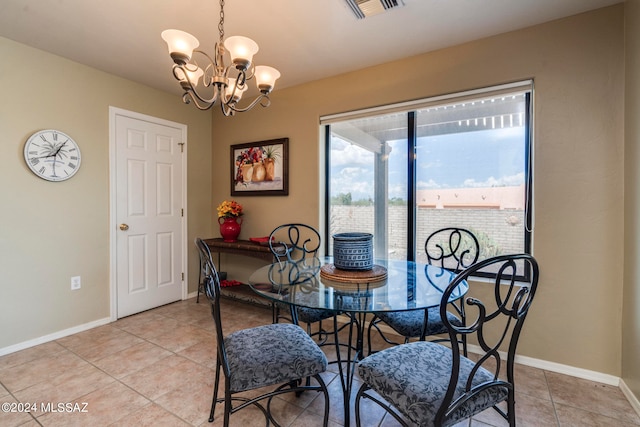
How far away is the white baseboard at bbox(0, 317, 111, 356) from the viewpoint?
7.71 ft

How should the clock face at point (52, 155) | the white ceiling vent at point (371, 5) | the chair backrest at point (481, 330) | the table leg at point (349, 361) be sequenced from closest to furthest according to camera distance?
the chair backrest at point (481, 330)
the table leg at point (349, 361)
the white ceiling vent at point (371, 5)
the clock face at point (52, 155)

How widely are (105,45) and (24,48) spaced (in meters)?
0.64

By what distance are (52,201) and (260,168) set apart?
6.25 feet

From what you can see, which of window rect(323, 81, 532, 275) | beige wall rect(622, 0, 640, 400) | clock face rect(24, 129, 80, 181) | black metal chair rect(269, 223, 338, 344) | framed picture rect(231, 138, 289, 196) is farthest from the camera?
framed picture rect(231, 138, 289, 196)

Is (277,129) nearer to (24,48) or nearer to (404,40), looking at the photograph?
(404,40)

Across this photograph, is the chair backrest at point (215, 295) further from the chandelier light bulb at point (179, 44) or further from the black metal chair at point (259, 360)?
the chandelier light bulb at point (179, 44)

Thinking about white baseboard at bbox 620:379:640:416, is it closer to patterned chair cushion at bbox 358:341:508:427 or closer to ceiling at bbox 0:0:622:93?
patterned chair cushion at bbox 358:341:508:427

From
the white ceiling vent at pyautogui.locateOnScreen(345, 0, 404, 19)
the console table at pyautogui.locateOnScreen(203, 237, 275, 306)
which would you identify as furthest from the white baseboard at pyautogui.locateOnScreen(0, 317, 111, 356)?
the white ceiling vent at pyautogui.locateOnScreen(345, 0, 404, 19)

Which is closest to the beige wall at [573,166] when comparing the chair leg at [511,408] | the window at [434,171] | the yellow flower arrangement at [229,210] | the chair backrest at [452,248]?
the window at [434,171]

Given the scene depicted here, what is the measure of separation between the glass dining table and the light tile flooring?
2.00ft

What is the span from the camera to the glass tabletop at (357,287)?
4.45ft

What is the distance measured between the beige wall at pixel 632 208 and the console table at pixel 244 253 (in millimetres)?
2636

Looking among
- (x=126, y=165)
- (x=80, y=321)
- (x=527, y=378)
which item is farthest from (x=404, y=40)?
(x=80, y=321)

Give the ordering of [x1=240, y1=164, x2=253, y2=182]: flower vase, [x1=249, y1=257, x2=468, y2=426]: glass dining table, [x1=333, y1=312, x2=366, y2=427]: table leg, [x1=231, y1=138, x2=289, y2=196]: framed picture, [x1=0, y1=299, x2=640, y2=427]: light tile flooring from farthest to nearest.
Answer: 1. [x1=240, y1=164, x2=253, y2=182]: flower vase
2. [x1=231, y1=138, x2=289, y2=196]: framed picture
3. [x1=0, y1=299, x2=640, y2=427]: light tile flooring
4. [x1=333, y1=312, x2=366, y2=427]: table leg
5. [x1=249, y1=257, x2=468, y2=426]: glass dining table
